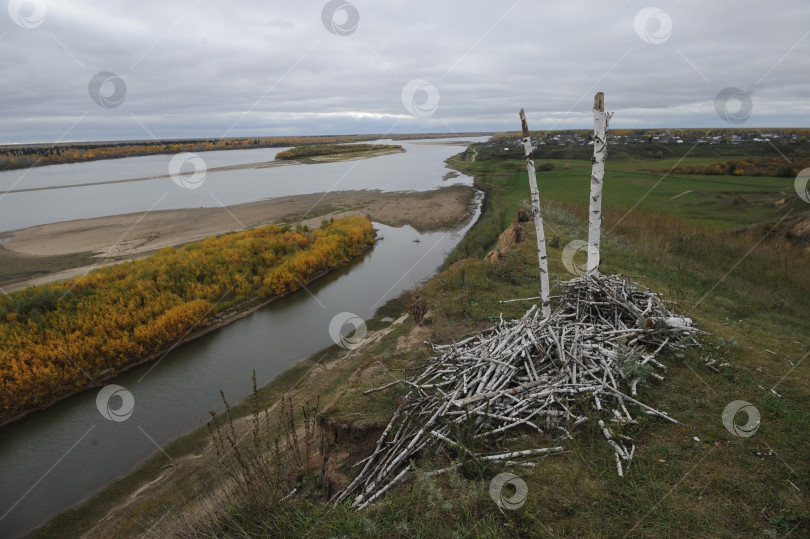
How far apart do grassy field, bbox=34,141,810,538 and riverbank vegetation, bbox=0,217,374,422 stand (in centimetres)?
574

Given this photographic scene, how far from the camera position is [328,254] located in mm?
24234

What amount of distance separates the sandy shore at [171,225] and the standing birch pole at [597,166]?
86.4 ft

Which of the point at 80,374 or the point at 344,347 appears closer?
the point at 80,374

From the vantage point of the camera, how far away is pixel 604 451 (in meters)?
4.55

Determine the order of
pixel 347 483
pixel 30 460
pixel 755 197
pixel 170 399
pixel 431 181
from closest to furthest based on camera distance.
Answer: pixel 347 483, pixel 30 460, pixel 170 399, pixel 755 197, pixel 431 181

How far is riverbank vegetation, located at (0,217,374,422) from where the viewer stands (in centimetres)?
1234

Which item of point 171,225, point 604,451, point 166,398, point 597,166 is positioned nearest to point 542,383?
point 604,451

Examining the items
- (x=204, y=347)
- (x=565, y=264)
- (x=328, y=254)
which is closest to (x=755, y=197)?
(x=565, y=264)

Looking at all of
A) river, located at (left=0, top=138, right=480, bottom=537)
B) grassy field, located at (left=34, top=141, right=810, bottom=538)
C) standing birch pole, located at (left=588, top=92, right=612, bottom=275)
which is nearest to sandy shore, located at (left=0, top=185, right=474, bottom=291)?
river, located at (left=0, top=138, right=480, bottom=537)

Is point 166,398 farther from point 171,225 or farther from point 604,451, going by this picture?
point 171,225

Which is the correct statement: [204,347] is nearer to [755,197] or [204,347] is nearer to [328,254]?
[328,254]

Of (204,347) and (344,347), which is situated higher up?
(204,347)

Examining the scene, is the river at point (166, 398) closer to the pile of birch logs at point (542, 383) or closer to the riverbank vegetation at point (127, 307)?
the riverbank vegetation at point (127, 307)

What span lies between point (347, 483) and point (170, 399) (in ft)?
31.8
